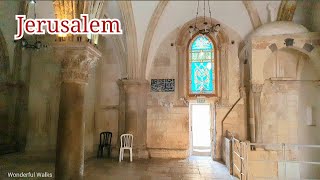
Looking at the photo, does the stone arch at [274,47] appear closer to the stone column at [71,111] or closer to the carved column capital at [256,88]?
the carved column capital at [256,88]

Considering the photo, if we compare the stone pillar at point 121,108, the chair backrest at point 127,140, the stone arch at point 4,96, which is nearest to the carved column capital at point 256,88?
the chair backrest at point 127,140

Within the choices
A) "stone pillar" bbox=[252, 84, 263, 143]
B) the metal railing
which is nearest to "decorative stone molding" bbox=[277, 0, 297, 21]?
"stone pillar" bbox=[252, 84, 263, 143]

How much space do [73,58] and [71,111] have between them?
900 millimetres

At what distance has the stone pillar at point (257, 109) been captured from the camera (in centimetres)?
715

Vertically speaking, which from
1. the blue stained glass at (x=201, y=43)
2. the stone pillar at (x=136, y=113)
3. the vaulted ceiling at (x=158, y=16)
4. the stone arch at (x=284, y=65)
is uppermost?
the vaulted ceiling at (x=158, y=16)

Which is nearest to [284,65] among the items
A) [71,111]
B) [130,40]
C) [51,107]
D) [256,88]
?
[256,88]

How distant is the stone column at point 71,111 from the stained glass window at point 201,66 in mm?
5205

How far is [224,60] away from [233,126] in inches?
88.0

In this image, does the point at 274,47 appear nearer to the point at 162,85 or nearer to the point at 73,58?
the point at 162,85

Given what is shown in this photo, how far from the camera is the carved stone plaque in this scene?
29.7ft

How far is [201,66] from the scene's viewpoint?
9180 millimetres

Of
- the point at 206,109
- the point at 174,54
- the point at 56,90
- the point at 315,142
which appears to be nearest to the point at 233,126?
the point at 315,142

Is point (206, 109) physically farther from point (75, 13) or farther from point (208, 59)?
point (75, 13)

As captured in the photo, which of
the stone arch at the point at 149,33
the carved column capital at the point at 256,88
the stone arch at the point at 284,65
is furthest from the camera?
the stone arch at the point at 149,33
